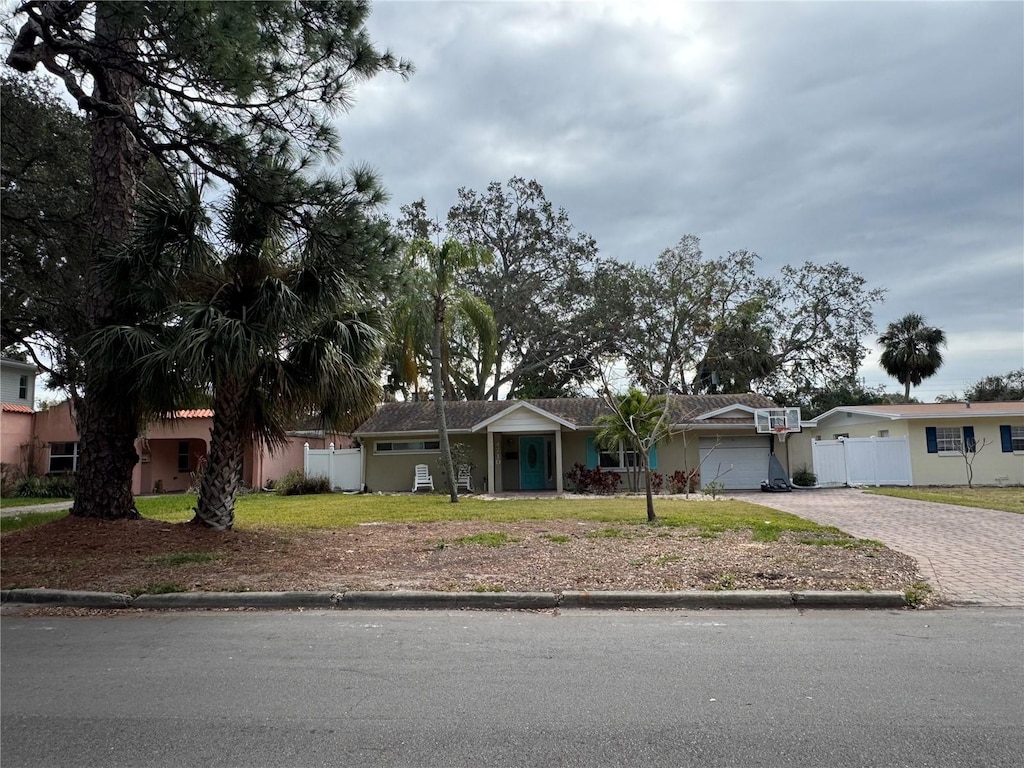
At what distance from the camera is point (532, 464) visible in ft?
85.8

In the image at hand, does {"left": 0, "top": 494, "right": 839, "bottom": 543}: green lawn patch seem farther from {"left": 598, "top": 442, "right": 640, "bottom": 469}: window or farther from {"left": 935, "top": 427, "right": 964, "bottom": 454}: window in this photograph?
{"left": 935, "top": 427, "right": 964, "bottom": 454}: window

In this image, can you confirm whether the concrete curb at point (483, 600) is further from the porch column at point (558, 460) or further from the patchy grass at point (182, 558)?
the porch column at point (558, 460)

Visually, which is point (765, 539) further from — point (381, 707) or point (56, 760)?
point (56, 760)

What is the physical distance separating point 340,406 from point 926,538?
953cm

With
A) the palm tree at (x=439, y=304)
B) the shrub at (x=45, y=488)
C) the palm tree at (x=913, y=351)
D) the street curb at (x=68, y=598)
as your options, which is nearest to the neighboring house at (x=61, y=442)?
the shrub at (x=45, y=488)

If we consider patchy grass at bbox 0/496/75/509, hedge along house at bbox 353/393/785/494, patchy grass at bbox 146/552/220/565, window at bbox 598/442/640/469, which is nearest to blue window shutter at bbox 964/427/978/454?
hedge along house at bbox 353/393/785/494

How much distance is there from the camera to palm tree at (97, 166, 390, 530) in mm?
10117

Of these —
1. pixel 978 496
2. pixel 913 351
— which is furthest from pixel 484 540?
pixel 913 351

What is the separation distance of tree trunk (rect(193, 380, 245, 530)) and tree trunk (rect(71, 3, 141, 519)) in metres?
1.19

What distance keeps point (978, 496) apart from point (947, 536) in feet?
32.2

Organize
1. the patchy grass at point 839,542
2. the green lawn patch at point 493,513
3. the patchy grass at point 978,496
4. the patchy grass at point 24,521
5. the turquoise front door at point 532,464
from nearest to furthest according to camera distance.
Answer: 1. the patchy grass at point 839,542
2. the green lawn patch at point 493,513
3. the patchy grass at point 24,521
4. the patchy grass at point 978,496
5. the turquoise front door at point 532,464

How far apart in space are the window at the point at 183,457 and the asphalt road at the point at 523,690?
25511mm

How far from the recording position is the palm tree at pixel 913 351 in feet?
134

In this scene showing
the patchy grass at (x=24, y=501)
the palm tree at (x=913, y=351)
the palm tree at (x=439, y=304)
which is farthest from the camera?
the palm tree at (x=913, y=351)
